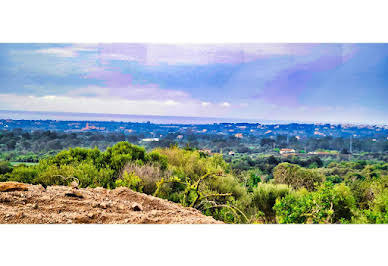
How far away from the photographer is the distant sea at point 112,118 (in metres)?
5.69

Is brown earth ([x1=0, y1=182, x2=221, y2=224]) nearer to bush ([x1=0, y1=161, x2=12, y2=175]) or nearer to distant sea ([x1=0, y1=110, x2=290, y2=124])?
bush ([x1=0, y1=161, x2=12, y2=175])

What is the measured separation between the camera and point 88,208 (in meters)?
4.39

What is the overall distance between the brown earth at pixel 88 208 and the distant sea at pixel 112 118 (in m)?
1.31

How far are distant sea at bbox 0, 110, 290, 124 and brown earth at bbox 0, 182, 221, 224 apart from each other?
51.6 inches

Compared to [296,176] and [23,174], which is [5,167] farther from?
[296,176]

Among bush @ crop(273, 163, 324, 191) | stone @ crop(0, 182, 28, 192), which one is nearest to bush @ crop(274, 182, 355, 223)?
bush @ crop(273, 163, 324, 191)

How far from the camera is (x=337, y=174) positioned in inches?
230

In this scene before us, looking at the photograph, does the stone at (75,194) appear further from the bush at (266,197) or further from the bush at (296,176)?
the bush at (296,176)

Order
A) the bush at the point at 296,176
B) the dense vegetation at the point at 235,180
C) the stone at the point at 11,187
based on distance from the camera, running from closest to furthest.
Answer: the stone at the point at 11,187 → the dense vegetation at the point at 235,180 → the bush at the point at 296,176

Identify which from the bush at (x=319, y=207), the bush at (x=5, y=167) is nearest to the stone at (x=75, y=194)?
the bush at (x=5, y=167)

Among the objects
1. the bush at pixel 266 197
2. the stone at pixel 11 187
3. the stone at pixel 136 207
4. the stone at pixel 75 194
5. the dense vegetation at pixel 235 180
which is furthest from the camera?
the bush at pixel 266 197
